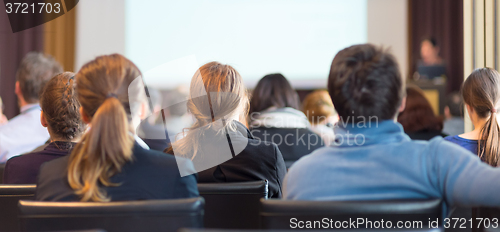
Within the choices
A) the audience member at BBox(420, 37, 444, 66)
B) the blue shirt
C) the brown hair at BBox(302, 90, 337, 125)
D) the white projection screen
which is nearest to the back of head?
the brown hair at BBox(302, 90, 337, 125)

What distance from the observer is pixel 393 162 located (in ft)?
3.12

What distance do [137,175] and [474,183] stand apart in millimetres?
752

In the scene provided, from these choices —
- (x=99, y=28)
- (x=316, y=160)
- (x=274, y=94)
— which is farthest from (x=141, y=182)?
(x=99, y=28)

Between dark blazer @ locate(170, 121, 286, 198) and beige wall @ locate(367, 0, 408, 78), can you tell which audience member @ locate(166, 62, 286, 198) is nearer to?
dark blazer @ locate(170, 121, 286, 198)

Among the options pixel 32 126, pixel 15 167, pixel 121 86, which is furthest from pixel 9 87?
pixel 121 86

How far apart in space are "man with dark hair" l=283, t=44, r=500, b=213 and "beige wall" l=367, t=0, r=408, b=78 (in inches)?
226

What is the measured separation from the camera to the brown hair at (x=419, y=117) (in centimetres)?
280

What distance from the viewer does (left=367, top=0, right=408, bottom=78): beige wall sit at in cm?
648

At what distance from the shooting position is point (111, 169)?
1034 millimetres

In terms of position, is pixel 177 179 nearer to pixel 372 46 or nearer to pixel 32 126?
pixel 372 46

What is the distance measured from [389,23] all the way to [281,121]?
4780 mm

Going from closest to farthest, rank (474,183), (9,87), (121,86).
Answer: (474,183) < (121,86) < (9,87)

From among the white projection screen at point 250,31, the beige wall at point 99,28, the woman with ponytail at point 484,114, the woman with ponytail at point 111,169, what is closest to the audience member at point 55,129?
the woman with ponytail at point 111,169

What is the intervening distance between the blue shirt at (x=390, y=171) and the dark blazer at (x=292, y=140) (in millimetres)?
1340
